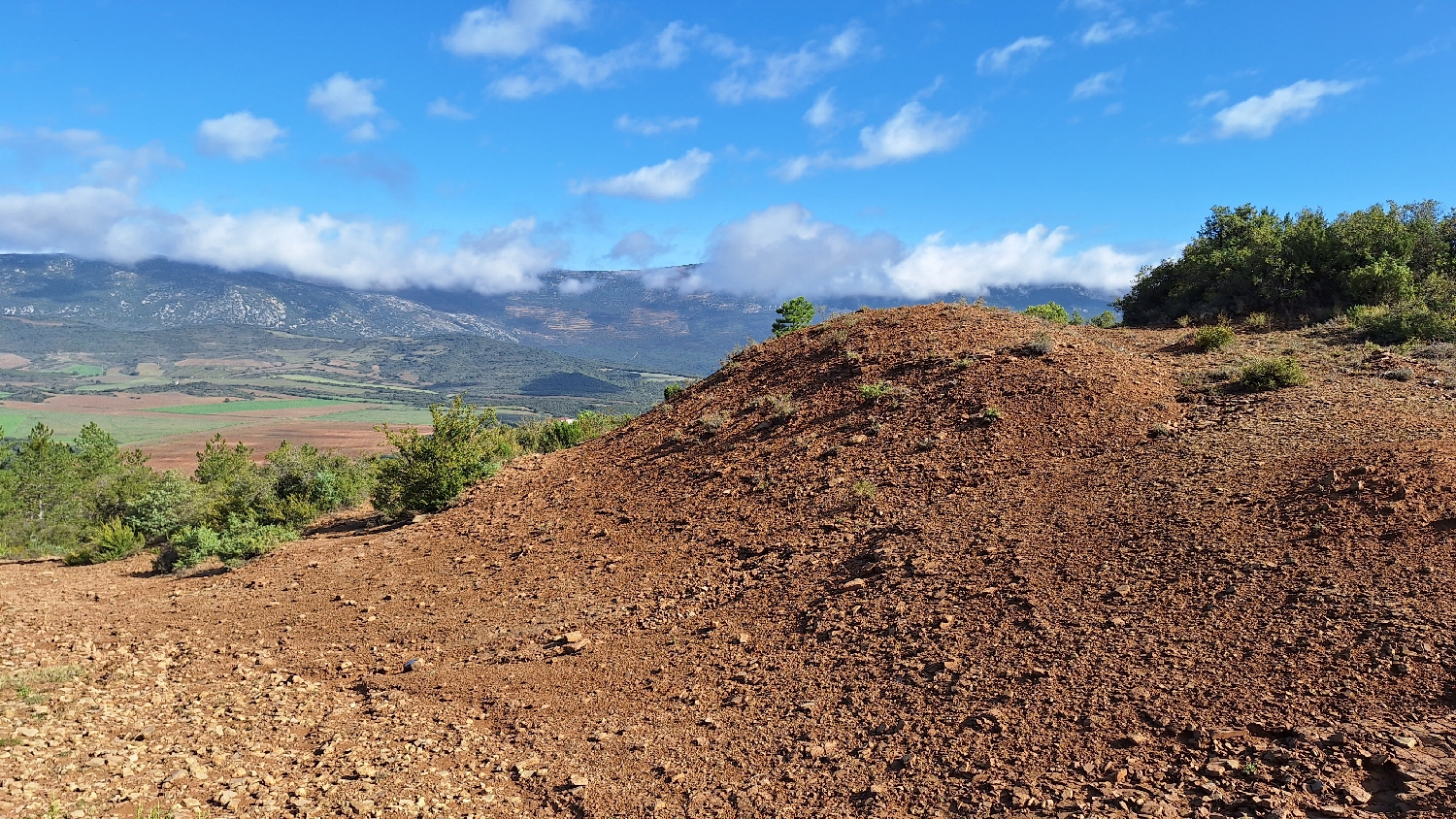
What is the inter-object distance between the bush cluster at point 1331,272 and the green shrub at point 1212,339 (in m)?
2.42

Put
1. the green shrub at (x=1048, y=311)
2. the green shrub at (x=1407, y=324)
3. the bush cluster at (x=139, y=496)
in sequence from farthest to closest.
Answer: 1. the green shrub at (x=1048, y=311)
2. the bush cluster at (x=139, y=496)
3. the green shrub at (x=1407, y=324)

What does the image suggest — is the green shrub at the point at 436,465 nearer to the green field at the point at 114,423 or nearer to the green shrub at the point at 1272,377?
the green shrub at the point at 1272,377

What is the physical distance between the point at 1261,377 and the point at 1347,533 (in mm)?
5280

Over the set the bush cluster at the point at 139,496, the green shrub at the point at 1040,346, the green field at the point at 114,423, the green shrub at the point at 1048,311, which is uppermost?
the green shrub at the point at 1048,311

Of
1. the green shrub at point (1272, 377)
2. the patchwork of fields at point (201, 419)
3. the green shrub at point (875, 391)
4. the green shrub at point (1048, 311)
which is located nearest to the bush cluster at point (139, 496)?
the green shrub at point (875, 391)

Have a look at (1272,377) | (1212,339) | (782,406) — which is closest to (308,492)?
(782,406)

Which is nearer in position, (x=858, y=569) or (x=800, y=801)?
(x=800, y=801)

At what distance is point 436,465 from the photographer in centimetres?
1482

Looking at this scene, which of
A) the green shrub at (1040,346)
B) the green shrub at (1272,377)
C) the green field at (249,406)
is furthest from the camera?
the green field at (249,406)

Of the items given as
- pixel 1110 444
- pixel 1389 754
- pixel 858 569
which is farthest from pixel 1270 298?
pixel 1389 754

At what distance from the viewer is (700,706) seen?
629cm

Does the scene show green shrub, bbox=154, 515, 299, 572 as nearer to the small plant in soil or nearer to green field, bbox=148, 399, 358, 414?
the small plant in soil

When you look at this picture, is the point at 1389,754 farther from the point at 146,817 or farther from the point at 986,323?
the point at 986,323

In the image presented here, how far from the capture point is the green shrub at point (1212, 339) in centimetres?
1387
